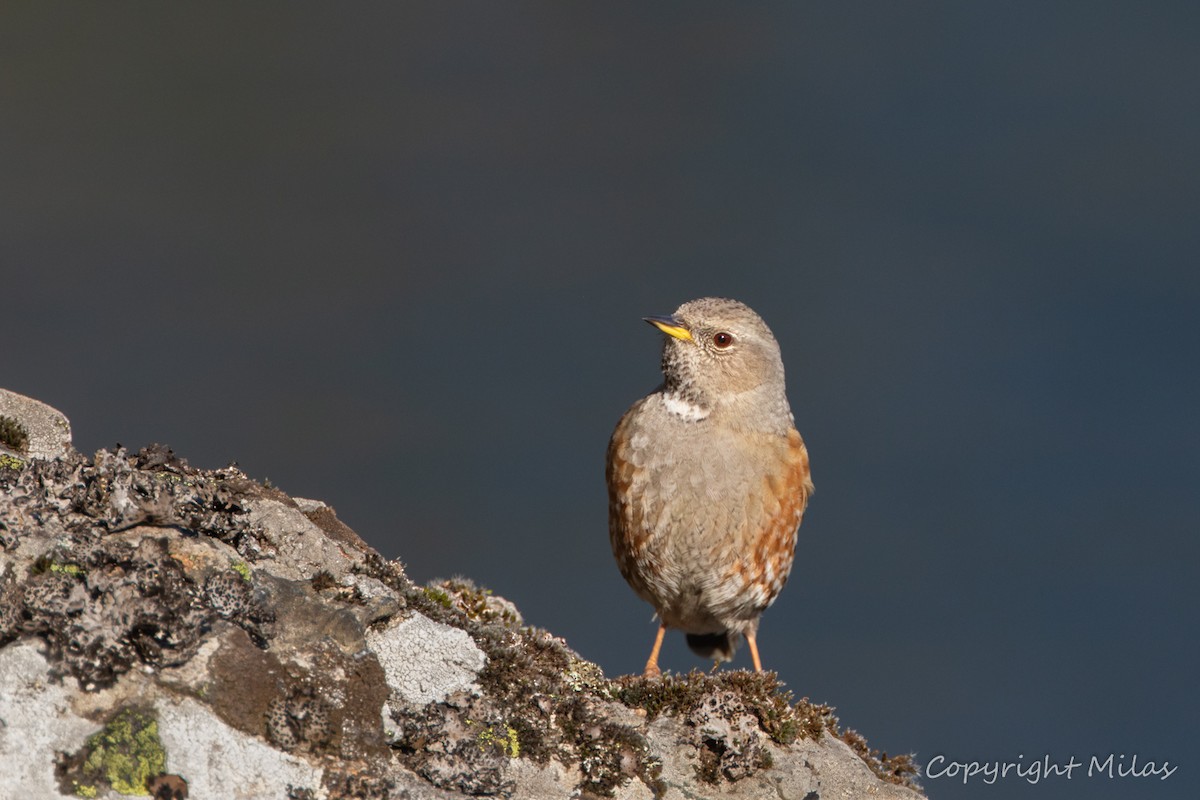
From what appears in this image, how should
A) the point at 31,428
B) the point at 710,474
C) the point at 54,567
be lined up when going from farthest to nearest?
the point at 710,474 → the point at 31,428 → the point at 54,567

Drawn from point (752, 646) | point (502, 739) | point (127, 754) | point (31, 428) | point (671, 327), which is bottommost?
point (127, 754)

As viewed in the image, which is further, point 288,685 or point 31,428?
point 31,428

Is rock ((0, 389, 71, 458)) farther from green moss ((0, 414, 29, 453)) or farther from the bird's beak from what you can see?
the bird's beak

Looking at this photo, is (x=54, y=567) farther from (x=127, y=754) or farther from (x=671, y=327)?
(x=671, y=327)

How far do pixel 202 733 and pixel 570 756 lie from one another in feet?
5.69

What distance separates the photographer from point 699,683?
21.3 ft

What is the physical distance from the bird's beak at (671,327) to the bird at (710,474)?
0.04 feet

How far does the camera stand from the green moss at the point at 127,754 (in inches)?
184

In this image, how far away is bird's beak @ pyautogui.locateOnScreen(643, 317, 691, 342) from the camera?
8648 millimetres

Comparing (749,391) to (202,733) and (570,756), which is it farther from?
(202,733)

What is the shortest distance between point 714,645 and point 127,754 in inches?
242

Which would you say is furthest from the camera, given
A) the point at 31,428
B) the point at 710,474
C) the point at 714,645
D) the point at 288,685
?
the point at 714,645

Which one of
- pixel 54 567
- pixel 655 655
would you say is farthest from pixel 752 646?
pixel 54 567

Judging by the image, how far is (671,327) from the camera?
869cm
